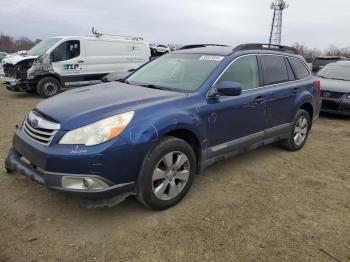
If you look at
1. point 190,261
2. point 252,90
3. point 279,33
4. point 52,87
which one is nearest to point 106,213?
point 190,261

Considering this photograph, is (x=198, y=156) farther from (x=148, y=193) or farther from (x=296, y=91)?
(x=296, y=91)

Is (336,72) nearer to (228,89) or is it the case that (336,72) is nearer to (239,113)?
(239,113)

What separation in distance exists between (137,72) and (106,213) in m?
2.19

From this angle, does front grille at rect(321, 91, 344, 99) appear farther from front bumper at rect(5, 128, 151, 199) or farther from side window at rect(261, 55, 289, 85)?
front bumper at rect(5, 128, 151, 199)

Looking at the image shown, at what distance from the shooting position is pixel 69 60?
11305 mm

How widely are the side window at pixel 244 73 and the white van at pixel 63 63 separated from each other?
8218 millimetres

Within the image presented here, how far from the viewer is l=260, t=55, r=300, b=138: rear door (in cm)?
476

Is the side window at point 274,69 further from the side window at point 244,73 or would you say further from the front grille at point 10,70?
the front grille at point 10,70

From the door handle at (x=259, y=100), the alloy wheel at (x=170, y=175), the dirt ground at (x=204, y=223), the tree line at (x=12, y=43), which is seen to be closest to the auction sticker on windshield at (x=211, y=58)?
the door handle at (x=259, y=100)

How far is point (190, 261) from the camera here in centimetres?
279

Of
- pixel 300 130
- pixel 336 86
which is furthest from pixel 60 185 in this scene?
pixel 336 86

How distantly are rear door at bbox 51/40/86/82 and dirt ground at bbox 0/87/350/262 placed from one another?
7477 mm

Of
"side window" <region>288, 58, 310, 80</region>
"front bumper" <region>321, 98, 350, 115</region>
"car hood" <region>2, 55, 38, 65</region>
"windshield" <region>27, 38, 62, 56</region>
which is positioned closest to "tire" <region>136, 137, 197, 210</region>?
"side window" <region>288, 58, 310, 80</region>

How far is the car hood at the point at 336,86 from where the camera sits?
8.52 meters
